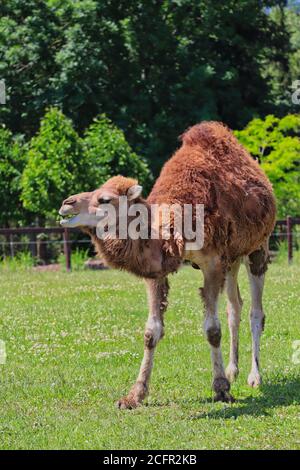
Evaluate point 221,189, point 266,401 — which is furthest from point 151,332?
point 221,189

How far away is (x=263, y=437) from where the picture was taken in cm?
660

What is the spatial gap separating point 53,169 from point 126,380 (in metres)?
17.5

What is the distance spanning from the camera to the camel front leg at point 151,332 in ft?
25.9

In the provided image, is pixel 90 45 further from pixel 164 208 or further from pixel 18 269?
A: pixel 164 208

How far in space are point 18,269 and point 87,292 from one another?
7.63 meters

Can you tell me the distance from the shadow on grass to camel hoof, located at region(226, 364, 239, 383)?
38cm

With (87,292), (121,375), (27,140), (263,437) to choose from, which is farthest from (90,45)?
(263,437)

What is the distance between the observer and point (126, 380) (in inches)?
349

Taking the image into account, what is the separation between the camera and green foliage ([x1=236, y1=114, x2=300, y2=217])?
30023 mm

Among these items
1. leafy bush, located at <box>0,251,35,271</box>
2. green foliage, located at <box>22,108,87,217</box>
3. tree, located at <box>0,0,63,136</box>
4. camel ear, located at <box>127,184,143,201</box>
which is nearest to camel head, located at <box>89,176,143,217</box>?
camel ear, located at <box>127,184,143,201</box>

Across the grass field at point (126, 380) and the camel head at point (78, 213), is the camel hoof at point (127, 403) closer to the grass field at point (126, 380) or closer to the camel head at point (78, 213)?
the grass field at point (126, 380)

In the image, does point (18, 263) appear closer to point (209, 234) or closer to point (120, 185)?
point (209, 234)

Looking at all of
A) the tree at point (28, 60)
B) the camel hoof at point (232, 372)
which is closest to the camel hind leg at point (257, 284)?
the camel hoof at point (232, 372)
